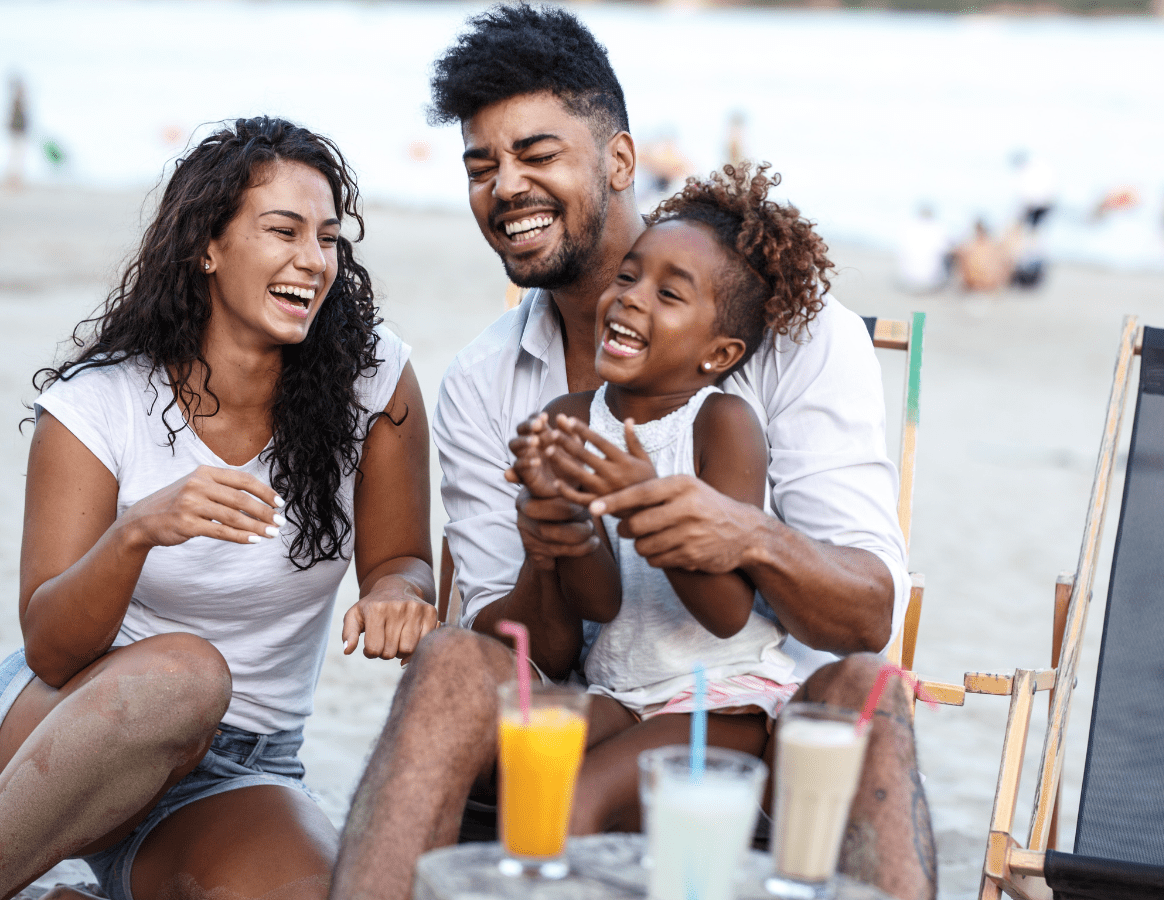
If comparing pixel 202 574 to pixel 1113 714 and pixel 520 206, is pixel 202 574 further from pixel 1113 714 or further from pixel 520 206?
pixel 1113 714

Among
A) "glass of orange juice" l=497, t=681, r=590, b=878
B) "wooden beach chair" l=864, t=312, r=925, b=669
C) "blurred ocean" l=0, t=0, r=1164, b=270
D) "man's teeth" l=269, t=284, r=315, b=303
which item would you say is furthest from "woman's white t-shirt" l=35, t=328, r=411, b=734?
"blurred ocean" l=0, t=0, r=1164, b=270

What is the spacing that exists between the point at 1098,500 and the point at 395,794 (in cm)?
200

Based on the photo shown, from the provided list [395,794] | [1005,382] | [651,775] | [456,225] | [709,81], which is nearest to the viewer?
[651,775]

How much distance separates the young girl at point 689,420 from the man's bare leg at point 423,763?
0.26 metres

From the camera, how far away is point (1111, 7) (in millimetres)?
46938

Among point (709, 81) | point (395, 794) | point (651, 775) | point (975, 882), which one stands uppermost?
point (709, 81)

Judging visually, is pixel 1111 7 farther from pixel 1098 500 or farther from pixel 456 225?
pixel 1098 500

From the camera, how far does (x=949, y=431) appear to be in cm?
895

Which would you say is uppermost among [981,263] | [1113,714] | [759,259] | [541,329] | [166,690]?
[981,263]

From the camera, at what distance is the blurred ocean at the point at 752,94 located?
26.4 m

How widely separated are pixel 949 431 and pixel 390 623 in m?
7.30

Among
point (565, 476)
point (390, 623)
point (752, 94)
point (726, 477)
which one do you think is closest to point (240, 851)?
point (390, 623)

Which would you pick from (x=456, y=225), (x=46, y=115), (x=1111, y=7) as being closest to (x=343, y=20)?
(x=46, y=115)

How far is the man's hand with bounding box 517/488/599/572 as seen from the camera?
1.99 meters
